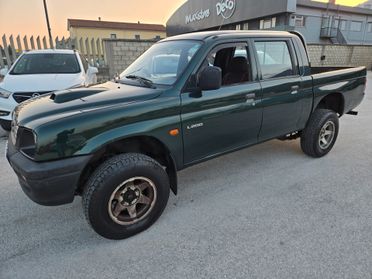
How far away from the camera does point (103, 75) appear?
33.7ft

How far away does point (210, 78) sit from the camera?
8.58 feet

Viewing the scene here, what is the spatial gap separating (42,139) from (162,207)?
51.0 inches

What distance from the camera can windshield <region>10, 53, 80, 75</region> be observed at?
624 cm

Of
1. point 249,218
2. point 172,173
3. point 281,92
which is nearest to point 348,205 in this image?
point 249,218

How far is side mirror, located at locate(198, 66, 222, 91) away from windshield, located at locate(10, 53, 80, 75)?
15.6 feet

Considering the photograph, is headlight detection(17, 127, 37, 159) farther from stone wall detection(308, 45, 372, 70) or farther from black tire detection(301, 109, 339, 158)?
stone wall detection(308, 45, 372, 70)

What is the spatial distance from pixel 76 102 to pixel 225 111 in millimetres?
1550

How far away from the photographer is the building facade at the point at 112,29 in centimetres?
4572

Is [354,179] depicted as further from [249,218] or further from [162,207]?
[162,207]

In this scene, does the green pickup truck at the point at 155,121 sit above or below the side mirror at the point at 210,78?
below

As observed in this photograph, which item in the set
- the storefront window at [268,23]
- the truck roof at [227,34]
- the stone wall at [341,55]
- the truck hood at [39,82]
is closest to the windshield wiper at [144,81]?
the truck roof at [227,34]

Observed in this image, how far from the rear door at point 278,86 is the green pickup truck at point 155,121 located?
1cm

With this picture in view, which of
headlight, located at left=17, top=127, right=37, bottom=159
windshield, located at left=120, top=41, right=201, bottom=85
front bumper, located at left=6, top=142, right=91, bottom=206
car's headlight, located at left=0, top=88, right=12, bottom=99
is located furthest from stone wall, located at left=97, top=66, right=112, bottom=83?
front bumper, located at left=6, top=142, right=91, bottom=206

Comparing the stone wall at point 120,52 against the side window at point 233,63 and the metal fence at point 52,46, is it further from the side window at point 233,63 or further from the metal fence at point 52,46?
the side window at point 233,63
